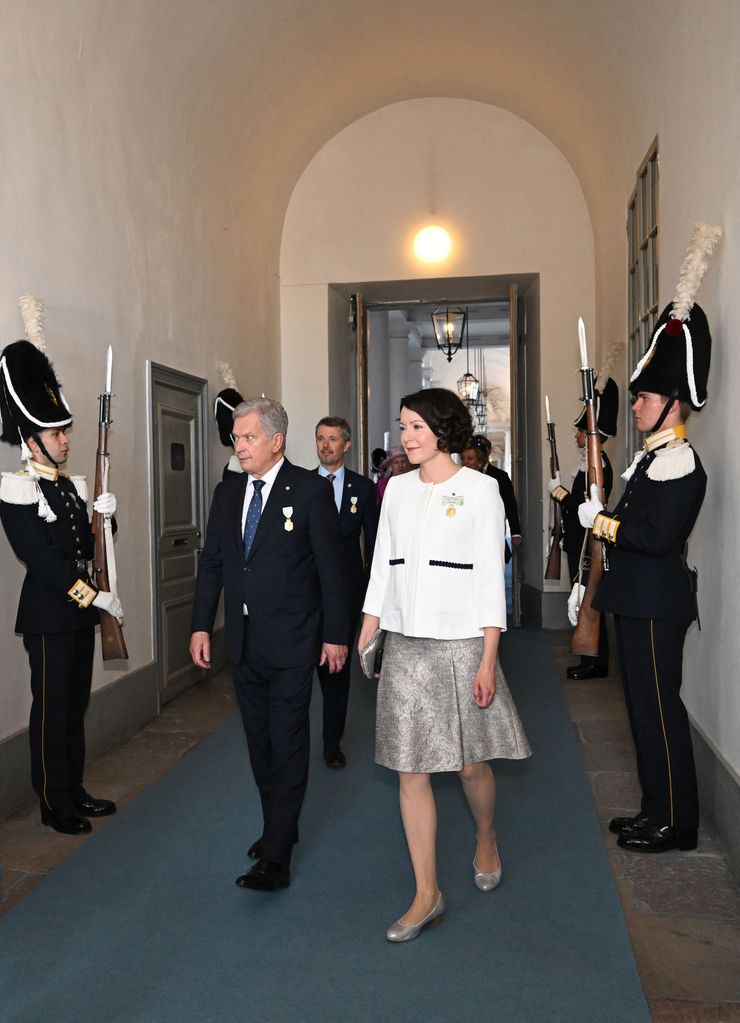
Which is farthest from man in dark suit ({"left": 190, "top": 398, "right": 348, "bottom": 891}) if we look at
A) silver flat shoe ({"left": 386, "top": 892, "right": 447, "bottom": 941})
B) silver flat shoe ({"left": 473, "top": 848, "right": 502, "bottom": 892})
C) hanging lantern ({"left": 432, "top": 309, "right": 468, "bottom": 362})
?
hanging lantern ({"left": 432, "top": 309, "right": 468, "bottom": 362})

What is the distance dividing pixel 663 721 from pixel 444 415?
1511 mm

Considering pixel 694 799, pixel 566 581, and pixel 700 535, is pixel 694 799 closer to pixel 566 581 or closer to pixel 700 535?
pixel 700 535

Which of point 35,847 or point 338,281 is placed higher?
point 338,281

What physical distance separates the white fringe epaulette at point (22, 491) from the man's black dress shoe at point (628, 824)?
8.33 ft

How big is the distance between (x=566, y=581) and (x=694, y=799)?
474cm

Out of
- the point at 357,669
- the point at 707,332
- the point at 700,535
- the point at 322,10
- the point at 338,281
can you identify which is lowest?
the point at 357,669

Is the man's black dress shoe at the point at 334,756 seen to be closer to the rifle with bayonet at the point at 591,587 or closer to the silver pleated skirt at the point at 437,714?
the rifle with bayonet at the point at 591,587

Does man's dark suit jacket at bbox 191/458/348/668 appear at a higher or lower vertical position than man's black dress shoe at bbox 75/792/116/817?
higher

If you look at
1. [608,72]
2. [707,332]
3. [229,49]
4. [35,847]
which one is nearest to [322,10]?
[229,49]

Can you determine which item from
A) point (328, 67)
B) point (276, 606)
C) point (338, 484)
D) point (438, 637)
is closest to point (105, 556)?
point (276, 606)

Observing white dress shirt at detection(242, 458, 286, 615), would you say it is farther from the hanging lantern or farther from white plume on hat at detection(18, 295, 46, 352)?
the hanging lantern

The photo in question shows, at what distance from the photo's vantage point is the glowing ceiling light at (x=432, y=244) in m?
8.31

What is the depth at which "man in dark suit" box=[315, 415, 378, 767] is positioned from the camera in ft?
15.3

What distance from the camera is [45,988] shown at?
8.61 ft
